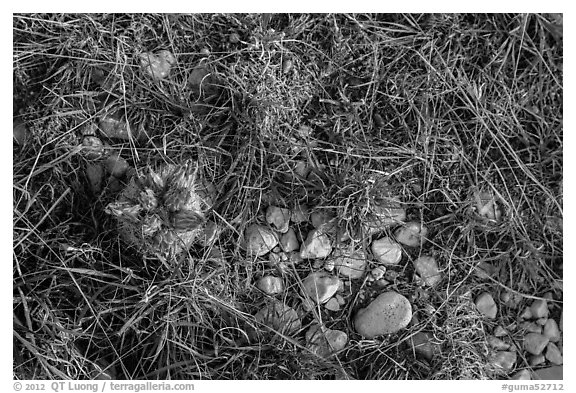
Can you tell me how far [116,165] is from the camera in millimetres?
1675

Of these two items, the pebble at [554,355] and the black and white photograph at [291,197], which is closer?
the black and white photograph at [291,197]

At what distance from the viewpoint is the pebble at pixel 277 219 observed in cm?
169

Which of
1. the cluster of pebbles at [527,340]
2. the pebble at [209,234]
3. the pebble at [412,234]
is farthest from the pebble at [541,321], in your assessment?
the pebble at [209,234]

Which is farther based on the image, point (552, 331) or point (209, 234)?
point (552, 331)

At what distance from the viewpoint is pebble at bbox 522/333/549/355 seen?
1.75 m

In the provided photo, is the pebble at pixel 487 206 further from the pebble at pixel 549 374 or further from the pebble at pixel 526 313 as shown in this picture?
the pebble at pixel 549 374

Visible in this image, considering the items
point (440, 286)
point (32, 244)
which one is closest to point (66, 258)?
point (32, 244)

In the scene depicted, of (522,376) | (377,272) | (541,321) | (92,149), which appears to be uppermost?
(92,149)

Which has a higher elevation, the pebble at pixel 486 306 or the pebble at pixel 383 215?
the pebble at pixel 383 215

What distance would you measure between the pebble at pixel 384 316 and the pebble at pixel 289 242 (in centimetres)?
28

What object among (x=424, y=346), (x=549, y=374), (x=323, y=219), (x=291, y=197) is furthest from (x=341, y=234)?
(x=549, y=374)

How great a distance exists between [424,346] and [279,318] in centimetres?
44

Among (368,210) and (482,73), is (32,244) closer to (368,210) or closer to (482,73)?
(368,210)

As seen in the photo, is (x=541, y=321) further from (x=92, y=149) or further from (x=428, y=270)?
(x=92, y=149)
